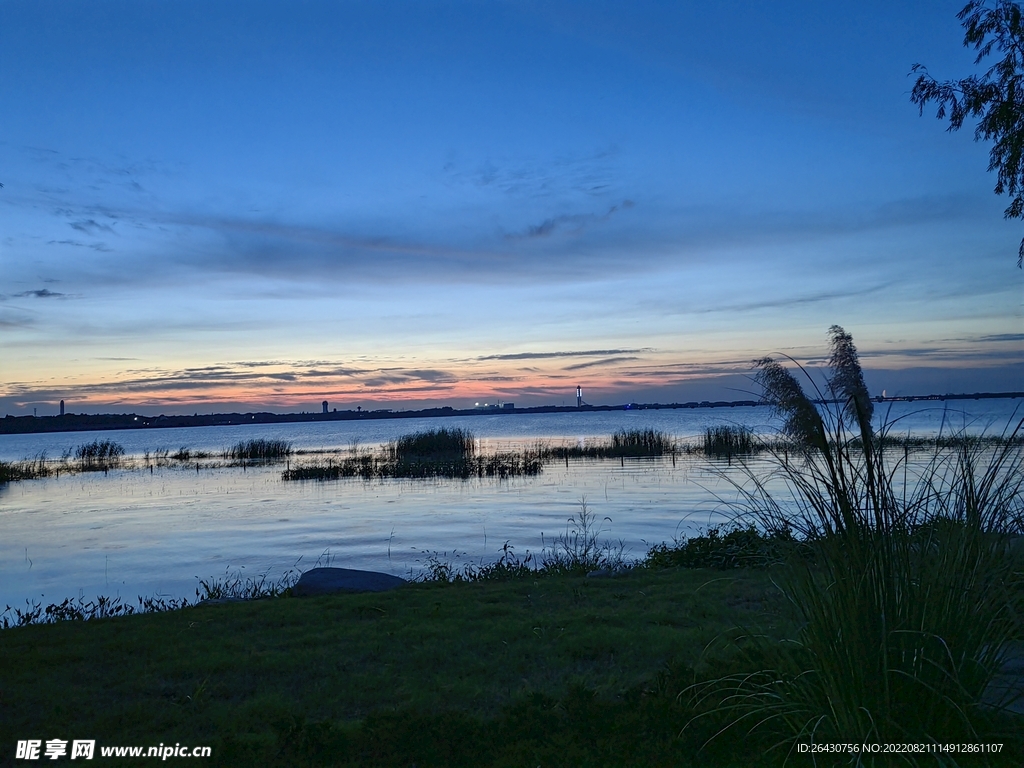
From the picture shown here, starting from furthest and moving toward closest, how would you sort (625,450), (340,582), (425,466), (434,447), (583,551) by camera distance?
(434,447) → (625,450) → (425,466) → (583,551) → (340,582)

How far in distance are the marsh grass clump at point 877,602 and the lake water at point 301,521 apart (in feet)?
4.70

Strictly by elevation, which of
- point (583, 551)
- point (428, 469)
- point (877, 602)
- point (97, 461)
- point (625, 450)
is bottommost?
point (97, 461)

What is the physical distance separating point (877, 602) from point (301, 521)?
18306mm

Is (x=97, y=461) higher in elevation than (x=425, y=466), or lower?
lower

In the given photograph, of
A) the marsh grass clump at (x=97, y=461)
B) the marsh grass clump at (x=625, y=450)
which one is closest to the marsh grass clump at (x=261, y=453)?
the marsh grass clump at (x=97, y=461)

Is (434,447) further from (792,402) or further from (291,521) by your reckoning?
(792,402)

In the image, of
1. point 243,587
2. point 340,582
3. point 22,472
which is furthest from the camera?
point 22,472

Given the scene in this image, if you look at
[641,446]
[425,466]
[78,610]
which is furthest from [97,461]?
[78,610]

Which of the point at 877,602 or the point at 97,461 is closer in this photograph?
the point at 877,602

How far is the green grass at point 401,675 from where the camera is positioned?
187 inches

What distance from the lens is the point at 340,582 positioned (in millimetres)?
10781

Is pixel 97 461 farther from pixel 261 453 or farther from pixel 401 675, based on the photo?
pixel 401 675

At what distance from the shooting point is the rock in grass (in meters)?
10.6

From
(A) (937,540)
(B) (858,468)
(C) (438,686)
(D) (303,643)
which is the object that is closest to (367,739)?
(C) (438,686)
